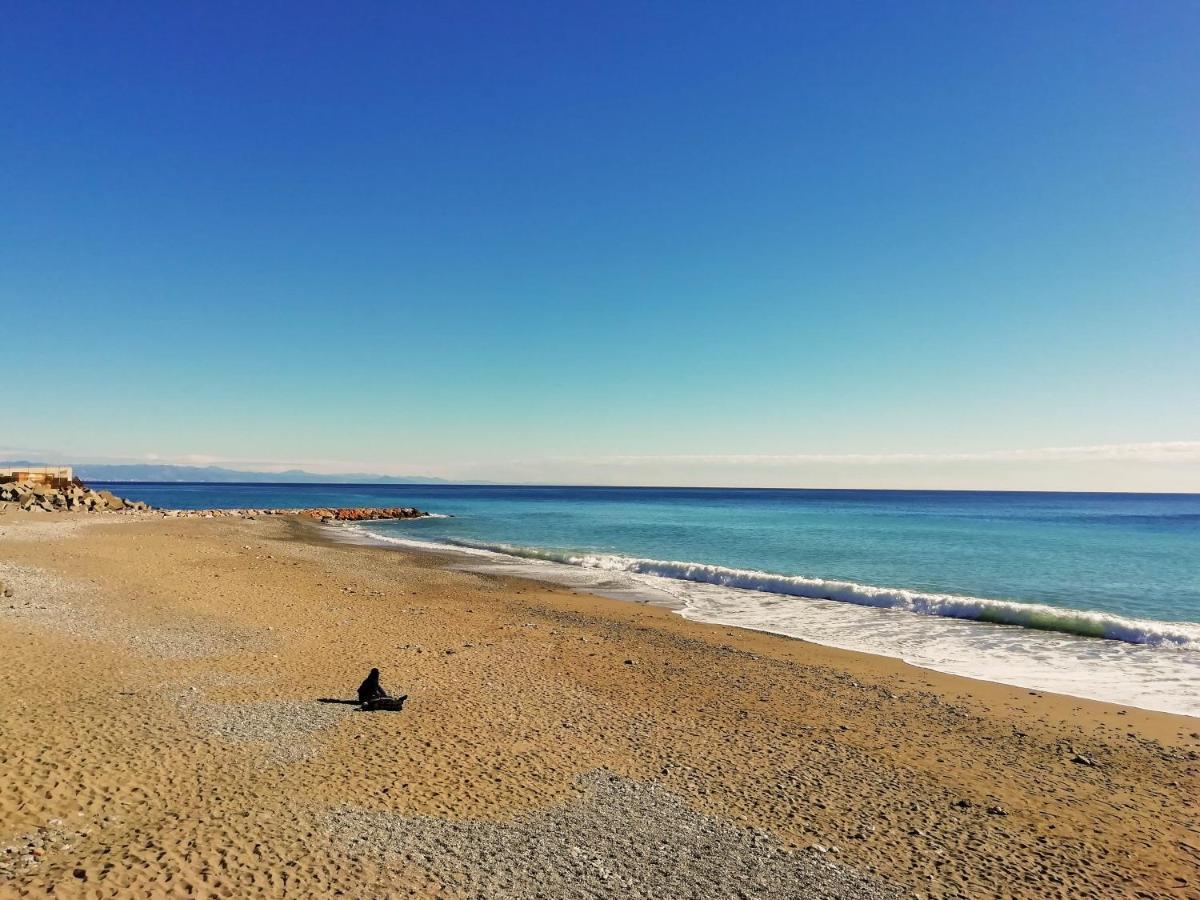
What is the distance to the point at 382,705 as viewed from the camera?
1122 cm

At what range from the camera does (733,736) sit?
10875mm

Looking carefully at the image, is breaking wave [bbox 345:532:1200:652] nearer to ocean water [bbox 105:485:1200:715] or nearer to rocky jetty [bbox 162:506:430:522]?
ocean water [bbox 105:485:1200:715]

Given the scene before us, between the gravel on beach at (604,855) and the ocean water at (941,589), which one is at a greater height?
the gravel on beach at (604,855)

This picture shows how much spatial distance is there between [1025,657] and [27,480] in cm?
7443

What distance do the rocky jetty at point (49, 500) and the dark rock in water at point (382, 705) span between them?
158ft

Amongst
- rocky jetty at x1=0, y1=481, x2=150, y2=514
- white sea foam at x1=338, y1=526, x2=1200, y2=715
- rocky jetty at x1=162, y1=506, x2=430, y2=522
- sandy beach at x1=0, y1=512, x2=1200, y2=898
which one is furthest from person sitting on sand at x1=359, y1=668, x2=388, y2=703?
rocky jetty at x1=162, y1=506, x2=430, y2=522

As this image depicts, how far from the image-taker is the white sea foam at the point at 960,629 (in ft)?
51.7

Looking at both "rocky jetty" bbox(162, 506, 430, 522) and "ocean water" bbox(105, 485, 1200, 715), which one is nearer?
"ocean water" bbox(105, 485, 1200, 715)

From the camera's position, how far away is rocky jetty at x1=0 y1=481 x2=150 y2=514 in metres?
48.3

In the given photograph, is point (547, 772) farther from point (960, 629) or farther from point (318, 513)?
point (318, 513)

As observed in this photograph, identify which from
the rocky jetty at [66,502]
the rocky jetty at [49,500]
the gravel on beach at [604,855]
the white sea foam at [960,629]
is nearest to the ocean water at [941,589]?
the white sea foam at [960,629]

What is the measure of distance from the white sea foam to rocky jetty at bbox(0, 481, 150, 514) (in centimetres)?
3931

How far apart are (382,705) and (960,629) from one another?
730 inches

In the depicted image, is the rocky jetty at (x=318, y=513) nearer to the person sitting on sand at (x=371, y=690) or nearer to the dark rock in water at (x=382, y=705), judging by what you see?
the person sitting on sand at (x=371, y=690)
